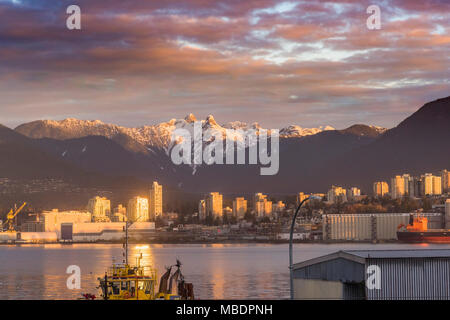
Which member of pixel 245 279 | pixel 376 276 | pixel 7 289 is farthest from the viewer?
pixel 245 279

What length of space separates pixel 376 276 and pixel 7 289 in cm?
6749

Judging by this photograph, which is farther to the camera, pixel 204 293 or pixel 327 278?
pixel 204 293

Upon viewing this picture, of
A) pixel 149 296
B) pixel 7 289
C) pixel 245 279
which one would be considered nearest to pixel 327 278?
pixel 149 296

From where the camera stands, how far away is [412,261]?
3262 centimetres

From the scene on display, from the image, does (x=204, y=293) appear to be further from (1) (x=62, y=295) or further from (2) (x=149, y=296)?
(2) (x=149, y=296)

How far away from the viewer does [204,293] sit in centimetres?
8462
